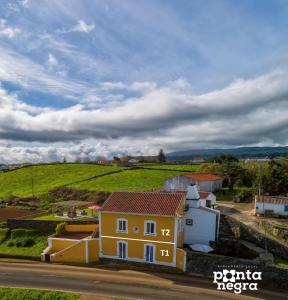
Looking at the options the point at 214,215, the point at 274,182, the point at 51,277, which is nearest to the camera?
the point at 51,277

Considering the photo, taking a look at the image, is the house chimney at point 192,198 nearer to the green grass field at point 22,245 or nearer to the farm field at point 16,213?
the green grass field at point 22,245

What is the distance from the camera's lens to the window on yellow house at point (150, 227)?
128 feet

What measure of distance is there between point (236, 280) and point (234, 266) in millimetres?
1484

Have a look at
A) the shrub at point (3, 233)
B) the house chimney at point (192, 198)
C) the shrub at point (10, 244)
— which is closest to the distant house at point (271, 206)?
the house chimney at point (192, 198)

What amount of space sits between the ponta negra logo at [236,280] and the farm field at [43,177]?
6052cm

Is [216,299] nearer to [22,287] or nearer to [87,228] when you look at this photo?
[22,287]

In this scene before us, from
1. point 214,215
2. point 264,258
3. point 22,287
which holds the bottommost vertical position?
point 22,287

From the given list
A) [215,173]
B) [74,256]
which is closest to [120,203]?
[74,256]

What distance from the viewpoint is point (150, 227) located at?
39.3 m

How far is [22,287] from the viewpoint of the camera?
109 feet

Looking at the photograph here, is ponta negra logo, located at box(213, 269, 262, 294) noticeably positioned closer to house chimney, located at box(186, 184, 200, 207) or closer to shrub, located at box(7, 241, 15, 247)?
house chimney, located at box(186, 184, 200, 207)

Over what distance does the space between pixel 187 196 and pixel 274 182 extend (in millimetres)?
27441

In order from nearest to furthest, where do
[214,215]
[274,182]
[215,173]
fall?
[214,215] → [274,182] → [215,173]

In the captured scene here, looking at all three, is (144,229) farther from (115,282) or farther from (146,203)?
(115,282)
